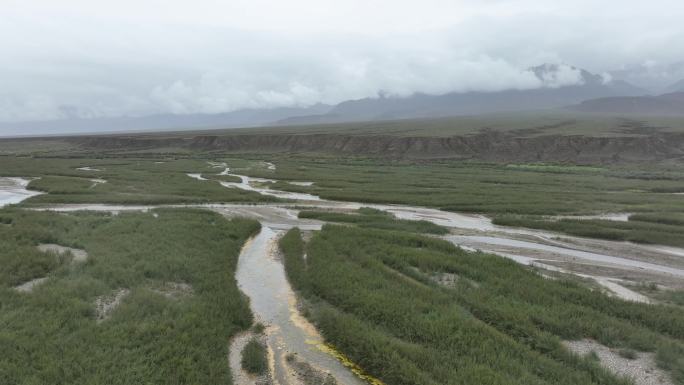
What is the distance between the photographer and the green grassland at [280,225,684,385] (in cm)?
1053

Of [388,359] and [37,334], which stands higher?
[37,334]

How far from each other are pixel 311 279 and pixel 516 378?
9293mm

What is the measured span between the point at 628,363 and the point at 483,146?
107334 mm

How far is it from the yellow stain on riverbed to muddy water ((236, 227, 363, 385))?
0.10 m

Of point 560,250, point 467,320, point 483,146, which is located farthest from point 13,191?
point 483,146

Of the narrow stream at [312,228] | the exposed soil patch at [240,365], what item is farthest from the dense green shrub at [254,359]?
the narrow stream at [312,228]

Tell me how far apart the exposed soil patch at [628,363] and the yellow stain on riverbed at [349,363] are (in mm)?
6364

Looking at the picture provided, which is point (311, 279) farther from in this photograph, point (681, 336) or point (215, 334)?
point (681, 336)

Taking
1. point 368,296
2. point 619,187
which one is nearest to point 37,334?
point 368,296

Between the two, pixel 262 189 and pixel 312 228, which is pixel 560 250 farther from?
pixel 262 189

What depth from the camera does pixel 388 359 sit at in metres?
10.8

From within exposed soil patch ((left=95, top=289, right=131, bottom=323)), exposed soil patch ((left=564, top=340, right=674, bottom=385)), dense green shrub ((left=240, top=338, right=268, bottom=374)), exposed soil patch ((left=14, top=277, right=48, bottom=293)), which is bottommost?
exposed soil patch ((left=564, top=340, right=674, bottom=385))

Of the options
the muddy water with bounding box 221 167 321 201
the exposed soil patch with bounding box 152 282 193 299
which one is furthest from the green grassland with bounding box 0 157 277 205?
the exposed soil patch with bounding box 152 282 193 299

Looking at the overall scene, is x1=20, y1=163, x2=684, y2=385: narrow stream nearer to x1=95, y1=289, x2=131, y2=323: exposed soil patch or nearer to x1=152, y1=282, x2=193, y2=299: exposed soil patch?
x1=152, y1=282, x2=193, y2=299: exposed soil patch
